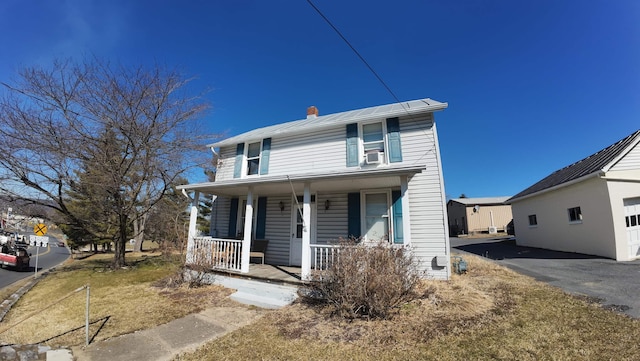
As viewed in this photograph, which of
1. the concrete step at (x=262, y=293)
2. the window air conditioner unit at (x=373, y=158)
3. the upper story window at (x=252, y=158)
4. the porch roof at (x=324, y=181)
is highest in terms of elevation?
the upper story window at (x=252, y=158)

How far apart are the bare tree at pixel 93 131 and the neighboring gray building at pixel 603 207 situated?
54.6ft

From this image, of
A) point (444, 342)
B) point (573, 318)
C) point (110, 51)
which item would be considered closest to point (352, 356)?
point (444, 342)

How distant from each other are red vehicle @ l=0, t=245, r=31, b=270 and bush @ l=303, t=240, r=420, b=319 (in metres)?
20.8

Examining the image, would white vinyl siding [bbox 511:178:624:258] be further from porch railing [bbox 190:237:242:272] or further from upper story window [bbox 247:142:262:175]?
upper story window [bbox 247:142:262:175]

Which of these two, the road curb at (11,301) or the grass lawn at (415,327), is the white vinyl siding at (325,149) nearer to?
the grass lawn at (415,327)

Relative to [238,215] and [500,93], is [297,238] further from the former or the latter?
[500,93]

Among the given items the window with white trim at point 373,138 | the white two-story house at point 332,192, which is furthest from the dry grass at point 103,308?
the window with white trim at point 373,138

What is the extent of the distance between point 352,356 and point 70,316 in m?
6.21

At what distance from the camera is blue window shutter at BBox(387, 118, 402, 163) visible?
28.5ft

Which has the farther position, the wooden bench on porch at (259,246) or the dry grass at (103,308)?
the wooden bench on porch at (259,246)

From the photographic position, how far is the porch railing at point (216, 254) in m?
7.96

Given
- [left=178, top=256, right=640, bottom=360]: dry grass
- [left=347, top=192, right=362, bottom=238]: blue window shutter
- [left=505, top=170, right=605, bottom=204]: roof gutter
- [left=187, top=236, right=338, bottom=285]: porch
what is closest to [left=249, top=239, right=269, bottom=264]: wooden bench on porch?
[left=187, top=236, right=338, bottom=285]: porch

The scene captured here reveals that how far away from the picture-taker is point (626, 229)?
29.7 ft

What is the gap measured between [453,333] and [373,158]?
18.0ft
